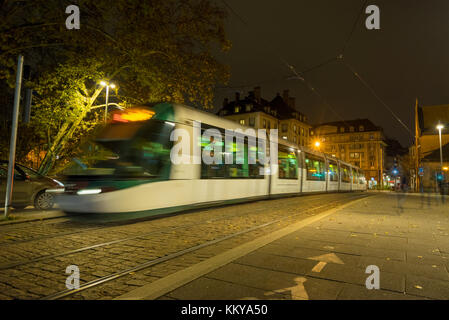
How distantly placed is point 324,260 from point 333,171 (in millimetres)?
19383

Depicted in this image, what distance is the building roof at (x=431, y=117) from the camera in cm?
5862

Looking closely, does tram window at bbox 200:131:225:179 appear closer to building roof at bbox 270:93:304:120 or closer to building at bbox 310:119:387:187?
building roof at bbox 270:93:304:120

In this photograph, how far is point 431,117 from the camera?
6050 centimetres

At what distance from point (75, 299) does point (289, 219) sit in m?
6.69

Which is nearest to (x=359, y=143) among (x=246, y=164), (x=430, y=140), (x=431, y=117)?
(x=431, y=117)

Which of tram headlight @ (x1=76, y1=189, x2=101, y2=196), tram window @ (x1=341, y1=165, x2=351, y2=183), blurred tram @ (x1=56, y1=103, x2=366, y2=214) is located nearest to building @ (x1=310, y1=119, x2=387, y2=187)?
tram window @ (x1=341, y1=165, x2=351, y2=183)

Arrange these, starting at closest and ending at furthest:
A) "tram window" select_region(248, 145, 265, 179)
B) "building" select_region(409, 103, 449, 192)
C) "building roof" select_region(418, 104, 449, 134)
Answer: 1. "tram window" select_region(248, 145, 265, 179)
2. "building" select_region(409, 103, 449, 192)
3. "building roof" select_region(418, 104, 449, 134)

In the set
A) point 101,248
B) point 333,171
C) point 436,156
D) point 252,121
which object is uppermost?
point 252,121

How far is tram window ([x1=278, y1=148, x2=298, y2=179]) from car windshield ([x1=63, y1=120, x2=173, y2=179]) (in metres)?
7.51

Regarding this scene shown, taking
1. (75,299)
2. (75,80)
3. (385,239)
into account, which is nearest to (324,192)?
(385,239)

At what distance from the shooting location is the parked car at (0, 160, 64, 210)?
9172 mm

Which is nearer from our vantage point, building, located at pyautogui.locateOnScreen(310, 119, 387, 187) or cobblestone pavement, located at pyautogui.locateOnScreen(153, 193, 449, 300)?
cobblestone pavement, located at pyautogui.locateOnScreen(153, 193, 449, 300)

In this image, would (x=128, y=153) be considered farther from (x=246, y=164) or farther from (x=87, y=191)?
(x=246, y=164)

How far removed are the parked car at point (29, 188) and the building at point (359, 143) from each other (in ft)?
245
